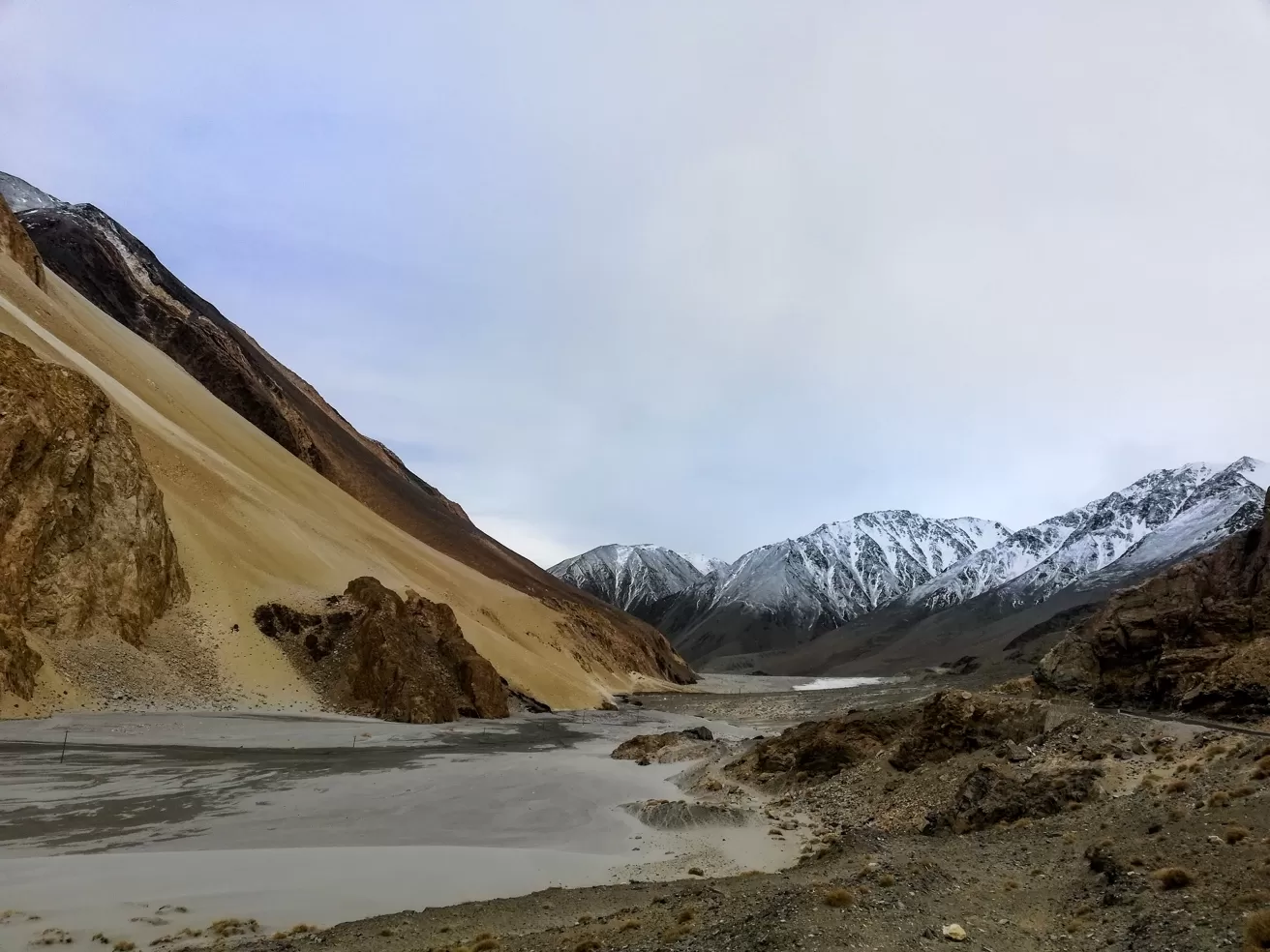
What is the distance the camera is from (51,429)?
95.2ft

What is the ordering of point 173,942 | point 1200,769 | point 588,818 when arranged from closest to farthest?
1. point 173,942
2. point 1200,769
3. point 588,818

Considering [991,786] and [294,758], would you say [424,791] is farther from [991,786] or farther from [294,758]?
[991,786]


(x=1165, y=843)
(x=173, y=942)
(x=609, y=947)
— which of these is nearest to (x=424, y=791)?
(x=173, y=942)

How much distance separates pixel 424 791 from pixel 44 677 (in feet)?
53.8

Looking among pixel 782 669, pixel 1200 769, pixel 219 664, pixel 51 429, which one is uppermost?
pixel 51 429

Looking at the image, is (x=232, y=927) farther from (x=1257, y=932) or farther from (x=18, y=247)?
(x=18, y=247)

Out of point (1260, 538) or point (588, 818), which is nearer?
point (588, 818)

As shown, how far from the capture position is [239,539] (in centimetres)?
4200

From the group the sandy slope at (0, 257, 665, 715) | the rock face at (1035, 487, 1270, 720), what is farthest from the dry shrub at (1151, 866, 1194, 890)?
the sandy slope at (0, 257, 665, 715)

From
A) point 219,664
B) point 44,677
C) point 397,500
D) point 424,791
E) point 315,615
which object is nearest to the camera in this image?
point 424,791

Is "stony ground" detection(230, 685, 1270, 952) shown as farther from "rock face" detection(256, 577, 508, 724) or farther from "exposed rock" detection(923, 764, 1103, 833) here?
"rock face" detection(256, 577, 508, 724)

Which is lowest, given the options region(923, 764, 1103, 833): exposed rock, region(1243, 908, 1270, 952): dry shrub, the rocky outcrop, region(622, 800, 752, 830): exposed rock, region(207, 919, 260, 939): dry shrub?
region(622, 800, 752, 830): exposed rock

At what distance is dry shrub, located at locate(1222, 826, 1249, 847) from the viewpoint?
8984 mm

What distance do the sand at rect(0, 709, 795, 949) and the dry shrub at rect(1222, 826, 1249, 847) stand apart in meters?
6.87
